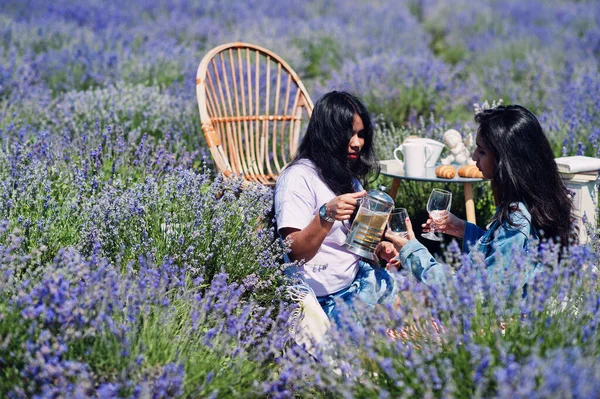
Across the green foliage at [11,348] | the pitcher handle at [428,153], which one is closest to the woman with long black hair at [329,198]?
the pitcher handle at [428,153]

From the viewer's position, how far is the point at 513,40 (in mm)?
7930

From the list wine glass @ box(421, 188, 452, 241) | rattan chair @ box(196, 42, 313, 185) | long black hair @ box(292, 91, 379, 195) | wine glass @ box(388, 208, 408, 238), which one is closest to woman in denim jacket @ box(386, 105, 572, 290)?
wine glass @ box(388, 208, 408, 238)

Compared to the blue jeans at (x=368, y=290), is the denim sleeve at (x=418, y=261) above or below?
above

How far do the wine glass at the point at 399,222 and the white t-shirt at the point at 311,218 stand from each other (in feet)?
0.77

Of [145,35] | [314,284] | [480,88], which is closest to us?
[314,284]

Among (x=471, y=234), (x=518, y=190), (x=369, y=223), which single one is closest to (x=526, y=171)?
(x=518, y=190)

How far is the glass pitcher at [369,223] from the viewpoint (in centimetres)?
215

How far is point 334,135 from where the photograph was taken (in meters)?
2.48

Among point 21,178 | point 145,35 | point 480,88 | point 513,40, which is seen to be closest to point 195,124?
point 21,178

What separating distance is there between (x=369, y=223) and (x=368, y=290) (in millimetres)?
379

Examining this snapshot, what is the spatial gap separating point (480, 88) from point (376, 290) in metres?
4.03

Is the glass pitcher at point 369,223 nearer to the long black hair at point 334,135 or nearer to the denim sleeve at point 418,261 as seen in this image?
the denim sleeve at point 418,261

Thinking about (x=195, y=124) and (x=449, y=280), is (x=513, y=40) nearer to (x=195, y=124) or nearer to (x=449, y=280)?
(x=195, y=124)

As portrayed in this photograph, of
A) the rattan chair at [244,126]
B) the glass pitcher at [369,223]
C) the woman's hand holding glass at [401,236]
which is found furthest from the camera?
the rattan chair at [244,126]
